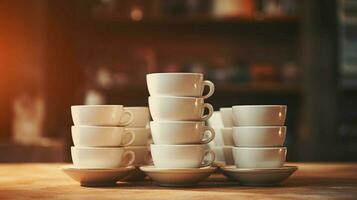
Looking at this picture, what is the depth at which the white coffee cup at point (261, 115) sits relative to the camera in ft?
4.21

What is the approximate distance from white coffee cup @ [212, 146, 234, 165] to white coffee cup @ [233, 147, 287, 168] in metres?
0.18

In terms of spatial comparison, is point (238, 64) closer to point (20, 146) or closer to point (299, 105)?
point (299, 105)

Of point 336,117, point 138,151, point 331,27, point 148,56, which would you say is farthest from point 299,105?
point 138,151

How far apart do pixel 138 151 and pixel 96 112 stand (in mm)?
186

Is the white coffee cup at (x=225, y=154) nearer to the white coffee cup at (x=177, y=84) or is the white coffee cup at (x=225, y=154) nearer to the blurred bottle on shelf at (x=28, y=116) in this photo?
the white coffee cup at (x=177, y=84)

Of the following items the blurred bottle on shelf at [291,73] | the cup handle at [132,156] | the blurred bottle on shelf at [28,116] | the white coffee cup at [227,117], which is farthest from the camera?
the blurred bottle on shelf at [28,116]

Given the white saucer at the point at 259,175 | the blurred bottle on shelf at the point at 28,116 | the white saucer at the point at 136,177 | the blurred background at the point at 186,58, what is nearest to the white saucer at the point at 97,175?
the white saucer at the point at 136,177

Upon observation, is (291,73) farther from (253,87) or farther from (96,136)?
(96,136)

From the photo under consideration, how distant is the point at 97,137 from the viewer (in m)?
1.27

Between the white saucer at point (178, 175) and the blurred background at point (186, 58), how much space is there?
2.28 m

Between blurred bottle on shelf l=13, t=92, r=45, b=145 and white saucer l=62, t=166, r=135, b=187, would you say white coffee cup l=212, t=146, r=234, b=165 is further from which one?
blurred bottle on shelf l=13, t=92, r=45, b=145

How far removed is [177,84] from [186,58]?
8.30 feet

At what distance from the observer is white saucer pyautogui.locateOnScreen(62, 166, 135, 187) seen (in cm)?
125

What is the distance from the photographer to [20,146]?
2496mm
